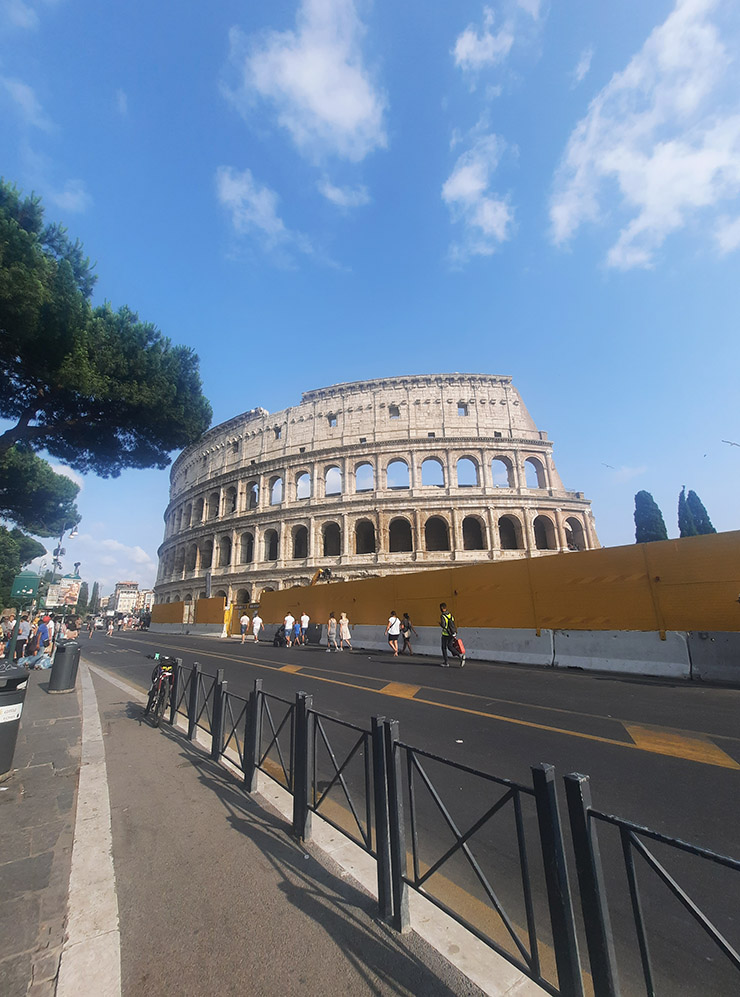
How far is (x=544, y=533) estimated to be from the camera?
35.5 m

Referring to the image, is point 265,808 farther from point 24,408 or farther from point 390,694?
point 24,408

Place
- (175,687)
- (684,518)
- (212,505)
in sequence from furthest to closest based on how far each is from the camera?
(212,505)
(684,518)
(175,687)

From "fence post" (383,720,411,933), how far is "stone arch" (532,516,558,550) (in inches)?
1302

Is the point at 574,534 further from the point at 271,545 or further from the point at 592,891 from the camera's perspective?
the point at 592,891

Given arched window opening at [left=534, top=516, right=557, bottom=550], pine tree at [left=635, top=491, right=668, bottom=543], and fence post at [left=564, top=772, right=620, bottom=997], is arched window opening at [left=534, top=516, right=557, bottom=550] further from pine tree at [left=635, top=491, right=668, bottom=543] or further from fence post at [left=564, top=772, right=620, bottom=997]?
fence post at [left=564, top=772, right=620, bottom=997]

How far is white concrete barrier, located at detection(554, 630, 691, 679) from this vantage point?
10.1m

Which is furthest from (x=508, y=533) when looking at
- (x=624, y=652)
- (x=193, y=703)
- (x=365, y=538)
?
(x=193, y=703)

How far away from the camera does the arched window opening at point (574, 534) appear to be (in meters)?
33.8

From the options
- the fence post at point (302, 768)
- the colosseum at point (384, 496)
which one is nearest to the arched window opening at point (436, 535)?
the colosseum at point (384, 496)

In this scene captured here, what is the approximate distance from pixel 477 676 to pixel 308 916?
8833 millimetres

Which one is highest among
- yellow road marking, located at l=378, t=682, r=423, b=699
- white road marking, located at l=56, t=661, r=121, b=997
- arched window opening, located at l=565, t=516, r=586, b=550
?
arched window opening, located at l=565, t=516, r=586, b=550

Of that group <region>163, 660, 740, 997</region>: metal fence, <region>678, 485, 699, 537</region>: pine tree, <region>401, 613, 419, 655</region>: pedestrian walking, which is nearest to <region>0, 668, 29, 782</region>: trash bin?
<region>163, 660, 740, 997</region>: metal fence

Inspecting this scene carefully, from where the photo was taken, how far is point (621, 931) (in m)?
2.41

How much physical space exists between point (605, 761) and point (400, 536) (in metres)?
31.9
